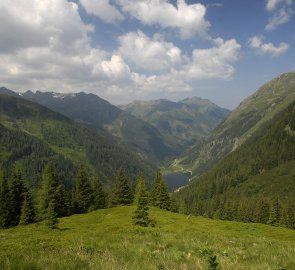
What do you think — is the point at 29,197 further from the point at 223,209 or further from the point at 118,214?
the point at 223,209

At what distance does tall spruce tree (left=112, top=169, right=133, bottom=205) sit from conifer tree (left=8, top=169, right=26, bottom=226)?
27.4 metres

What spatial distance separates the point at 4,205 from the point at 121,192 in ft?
112

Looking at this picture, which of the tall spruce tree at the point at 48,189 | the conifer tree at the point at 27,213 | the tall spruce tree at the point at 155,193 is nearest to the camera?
the conifer tree at the point at 27,213

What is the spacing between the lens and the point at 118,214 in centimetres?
6594

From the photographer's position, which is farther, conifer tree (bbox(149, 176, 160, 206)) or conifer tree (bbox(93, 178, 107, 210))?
conifer tree (bbox(93, 178, 107, 210))

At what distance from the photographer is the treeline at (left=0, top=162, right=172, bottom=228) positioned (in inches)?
2987

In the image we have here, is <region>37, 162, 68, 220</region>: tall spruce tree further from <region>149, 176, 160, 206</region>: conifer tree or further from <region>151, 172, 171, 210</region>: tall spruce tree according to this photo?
<region>151, 172, 171, 210</region>: tall spruce tree

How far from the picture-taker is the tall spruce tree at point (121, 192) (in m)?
99.4

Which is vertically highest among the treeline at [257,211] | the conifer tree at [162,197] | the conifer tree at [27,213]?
the conifer tree at [162,197]

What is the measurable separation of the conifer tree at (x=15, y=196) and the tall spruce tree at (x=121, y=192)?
90.0 ft

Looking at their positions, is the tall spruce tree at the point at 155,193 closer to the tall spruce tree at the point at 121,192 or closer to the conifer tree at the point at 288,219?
the tall spruce tree at the point at 121,192

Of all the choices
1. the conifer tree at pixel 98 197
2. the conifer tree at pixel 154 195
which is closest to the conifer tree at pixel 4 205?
the conifer tree at pixel 98 197

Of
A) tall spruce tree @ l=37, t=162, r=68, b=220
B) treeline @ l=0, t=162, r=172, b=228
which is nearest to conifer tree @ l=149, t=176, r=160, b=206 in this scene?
treeline @ l=0, t=162, r=172, b=228

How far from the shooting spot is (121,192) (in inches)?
3962
